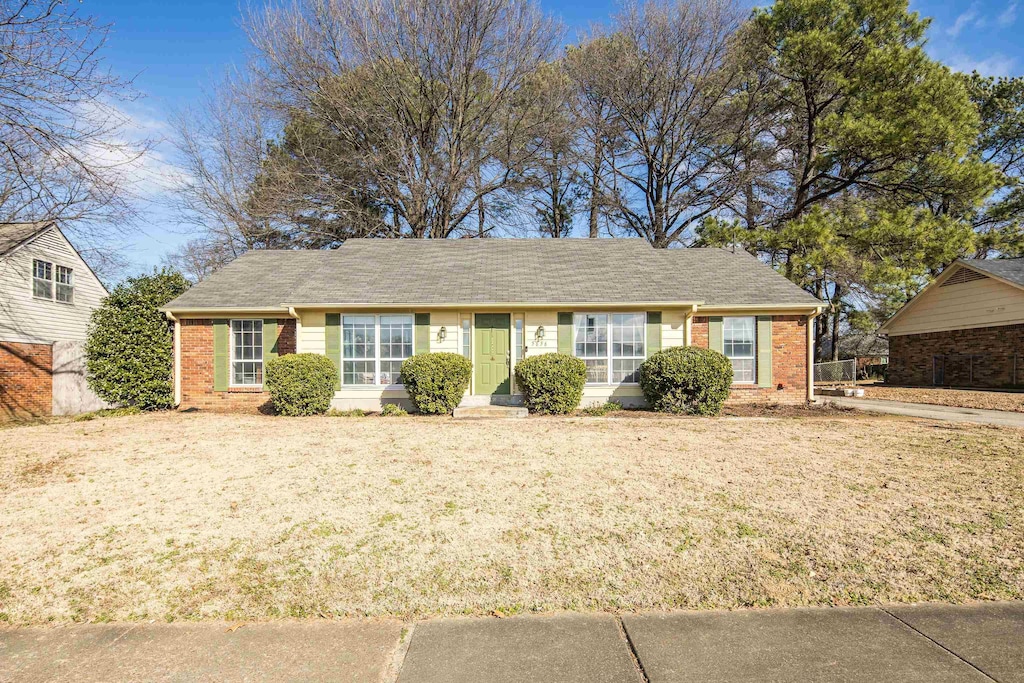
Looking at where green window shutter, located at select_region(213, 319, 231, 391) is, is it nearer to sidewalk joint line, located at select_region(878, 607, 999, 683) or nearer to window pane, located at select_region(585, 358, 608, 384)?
window pane, located at select_region(585, 358, 608, 384)

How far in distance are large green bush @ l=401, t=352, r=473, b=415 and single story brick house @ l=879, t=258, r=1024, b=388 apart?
1854 centimetres

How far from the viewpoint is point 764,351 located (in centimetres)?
1337

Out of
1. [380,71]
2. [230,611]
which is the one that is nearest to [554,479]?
[230,611]

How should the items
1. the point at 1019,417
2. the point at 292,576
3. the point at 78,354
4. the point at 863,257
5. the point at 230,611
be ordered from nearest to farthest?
the point at 230,611, the point at 292,576, the point at 1019,417, the point at 78,354, the point at 863,257

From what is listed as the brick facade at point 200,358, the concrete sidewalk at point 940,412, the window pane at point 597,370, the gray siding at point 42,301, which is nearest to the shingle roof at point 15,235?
the gray siding at point 42,301

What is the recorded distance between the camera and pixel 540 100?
21797mm

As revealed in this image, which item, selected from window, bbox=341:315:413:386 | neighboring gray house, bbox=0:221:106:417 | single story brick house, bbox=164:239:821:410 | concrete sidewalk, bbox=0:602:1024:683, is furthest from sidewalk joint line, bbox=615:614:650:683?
neighboring gray house, bbox=0:221:106:417

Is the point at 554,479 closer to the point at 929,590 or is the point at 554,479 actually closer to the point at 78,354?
the point at 929,590

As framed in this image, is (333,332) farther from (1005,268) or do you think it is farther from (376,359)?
(1005,268)

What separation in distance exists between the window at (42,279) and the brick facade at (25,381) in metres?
4.19

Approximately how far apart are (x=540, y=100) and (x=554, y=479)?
1917cm

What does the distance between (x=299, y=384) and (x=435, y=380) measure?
290 cm

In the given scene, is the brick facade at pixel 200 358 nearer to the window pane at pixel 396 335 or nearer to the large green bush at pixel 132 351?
the large green bush at pixel 132 351

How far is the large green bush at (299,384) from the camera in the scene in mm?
11695
